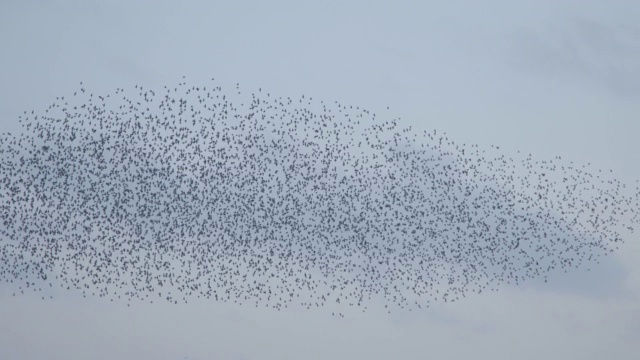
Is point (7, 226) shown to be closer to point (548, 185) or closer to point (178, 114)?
point (178, 114)

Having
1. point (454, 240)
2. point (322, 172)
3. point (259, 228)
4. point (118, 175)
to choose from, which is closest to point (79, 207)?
point (118, 175)

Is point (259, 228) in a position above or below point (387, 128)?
below

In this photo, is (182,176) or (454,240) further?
(454,240)

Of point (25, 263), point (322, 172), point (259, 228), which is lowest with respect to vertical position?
point (25, 263)

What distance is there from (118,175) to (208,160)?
5.74m

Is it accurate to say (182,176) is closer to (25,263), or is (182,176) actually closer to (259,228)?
(259,228)

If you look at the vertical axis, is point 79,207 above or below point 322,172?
below

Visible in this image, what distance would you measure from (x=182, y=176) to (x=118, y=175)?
423 cm

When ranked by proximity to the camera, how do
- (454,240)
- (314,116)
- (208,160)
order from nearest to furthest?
(314,116) < (208,160) < (454,240)

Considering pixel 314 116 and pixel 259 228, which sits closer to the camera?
pixel 314 116

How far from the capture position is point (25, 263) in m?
61.1

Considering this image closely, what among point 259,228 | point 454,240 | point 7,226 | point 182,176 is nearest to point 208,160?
point 182,176

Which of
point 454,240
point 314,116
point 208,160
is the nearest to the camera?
point 314,116

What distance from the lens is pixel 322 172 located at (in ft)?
193
